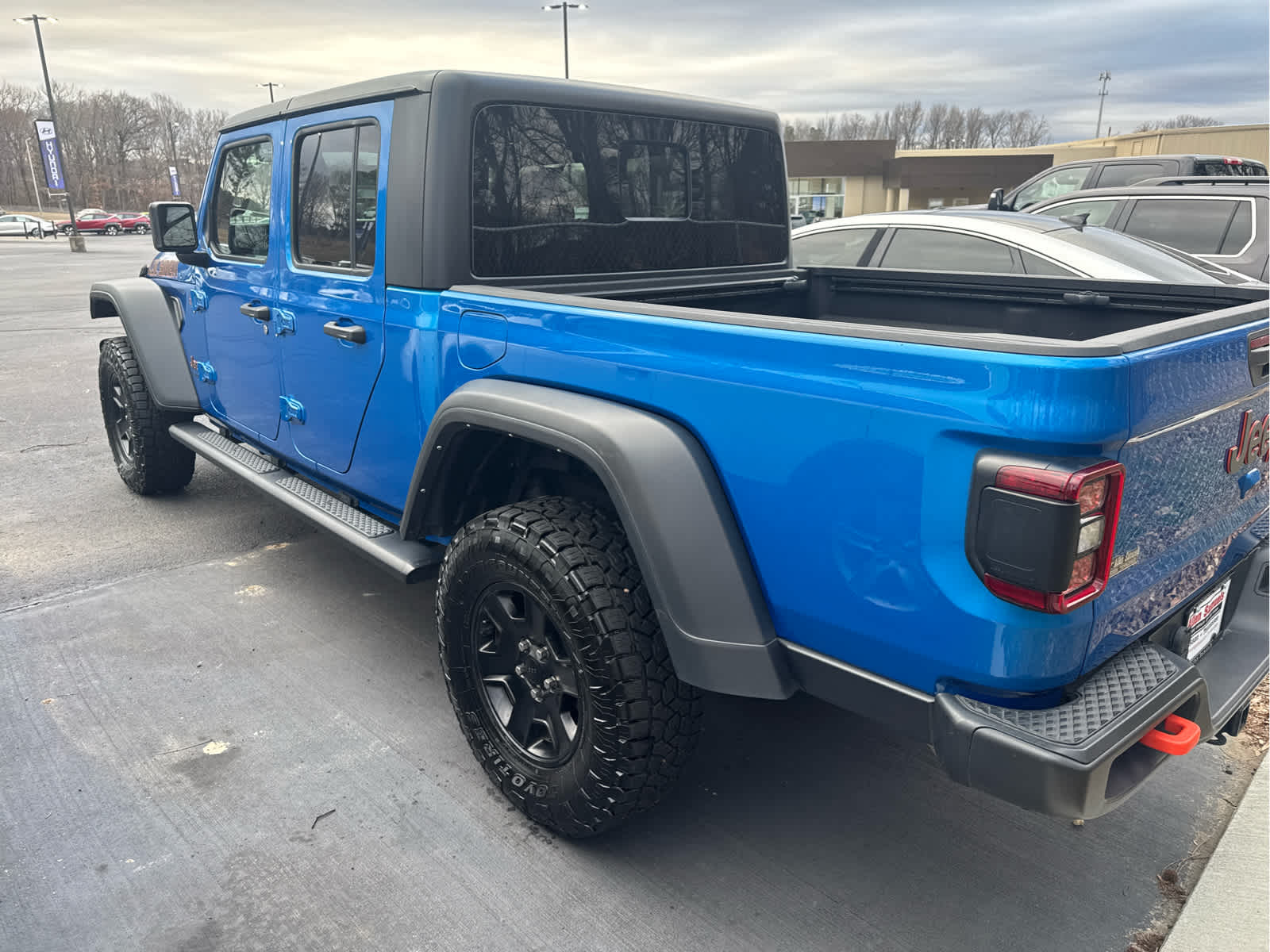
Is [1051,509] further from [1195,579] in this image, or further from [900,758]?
[900,758]

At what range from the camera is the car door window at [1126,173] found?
36.7 feet

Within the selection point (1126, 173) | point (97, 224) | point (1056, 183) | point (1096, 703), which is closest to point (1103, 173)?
point (1126, 173)

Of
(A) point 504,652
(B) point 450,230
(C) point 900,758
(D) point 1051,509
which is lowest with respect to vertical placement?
(C) point 900,758

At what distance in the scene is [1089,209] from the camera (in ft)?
26.6

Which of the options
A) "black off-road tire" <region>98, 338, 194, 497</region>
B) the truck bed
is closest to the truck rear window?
the truck bed

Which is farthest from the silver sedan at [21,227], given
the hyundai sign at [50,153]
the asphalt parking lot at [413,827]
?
the asphalt parking lot at [413,827]

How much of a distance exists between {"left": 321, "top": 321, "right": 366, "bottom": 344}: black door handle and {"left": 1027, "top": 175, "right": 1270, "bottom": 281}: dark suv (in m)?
6.36

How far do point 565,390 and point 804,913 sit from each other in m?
1.49

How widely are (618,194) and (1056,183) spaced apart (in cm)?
1017

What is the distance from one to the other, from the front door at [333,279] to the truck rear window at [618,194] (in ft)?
1.29

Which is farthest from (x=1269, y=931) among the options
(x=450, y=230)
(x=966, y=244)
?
(x=966, y=244)

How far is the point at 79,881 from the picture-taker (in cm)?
241

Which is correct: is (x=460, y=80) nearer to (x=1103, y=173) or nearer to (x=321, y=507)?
(x=321, y=507)

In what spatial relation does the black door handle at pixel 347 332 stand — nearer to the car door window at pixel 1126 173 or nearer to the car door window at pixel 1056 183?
the car door window at pixel 1056 183
